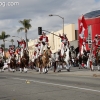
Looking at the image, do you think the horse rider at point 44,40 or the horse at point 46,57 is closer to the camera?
the horse at point 46,57

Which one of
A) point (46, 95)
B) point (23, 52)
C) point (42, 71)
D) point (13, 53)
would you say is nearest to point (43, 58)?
point (42, 71)

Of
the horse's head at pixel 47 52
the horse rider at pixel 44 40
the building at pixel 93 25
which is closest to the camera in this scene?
the horse's head at pixel 47 52

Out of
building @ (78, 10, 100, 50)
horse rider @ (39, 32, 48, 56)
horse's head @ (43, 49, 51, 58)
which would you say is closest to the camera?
horse's head @ (43, 49, 51, 58)

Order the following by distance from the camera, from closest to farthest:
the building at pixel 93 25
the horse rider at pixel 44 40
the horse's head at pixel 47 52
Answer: the horse's head at pixel 47 52, the horse rider at pixel 44 40, the building at pixel 93 25

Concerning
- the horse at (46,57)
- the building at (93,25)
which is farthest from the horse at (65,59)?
the building at (93,25)

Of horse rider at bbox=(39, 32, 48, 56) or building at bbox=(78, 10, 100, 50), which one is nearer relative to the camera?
horse rider at bbox=(39, 32, 48, 56)

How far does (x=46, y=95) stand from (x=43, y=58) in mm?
16390

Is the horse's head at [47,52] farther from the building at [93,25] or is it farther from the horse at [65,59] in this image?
the building at [93,25]

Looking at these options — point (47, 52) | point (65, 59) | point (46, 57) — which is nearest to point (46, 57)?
point (46, 57)

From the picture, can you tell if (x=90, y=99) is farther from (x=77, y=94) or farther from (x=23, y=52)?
(x=23, y=52)

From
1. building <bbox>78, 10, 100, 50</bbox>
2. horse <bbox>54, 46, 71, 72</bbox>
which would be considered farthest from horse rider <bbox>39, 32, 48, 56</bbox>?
building <bbox>78, 10, 100, 50</bbox>

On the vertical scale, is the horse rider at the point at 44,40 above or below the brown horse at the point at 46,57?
above

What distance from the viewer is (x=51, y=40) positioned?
7875cm

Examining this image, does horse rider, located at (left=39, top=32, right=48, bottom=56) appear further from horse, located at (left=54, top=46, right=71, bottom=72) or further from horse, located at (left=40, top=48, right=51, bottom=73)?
horse, located at (left=54, top=46, right=71, bottom=72)
